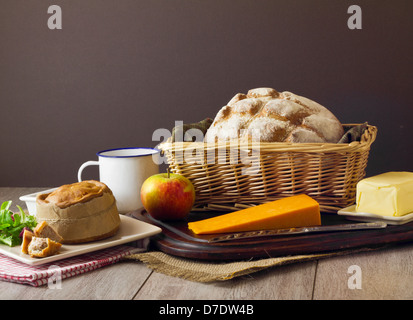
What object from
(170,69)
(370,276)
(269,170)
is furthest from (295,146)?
(170,69)

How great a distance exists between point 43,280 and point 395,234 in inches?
28.0

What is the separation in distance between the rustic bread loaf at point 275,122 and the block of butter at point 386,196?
180 millimetres

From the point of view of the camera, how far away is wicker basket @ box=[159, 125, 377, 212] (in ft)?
3.94

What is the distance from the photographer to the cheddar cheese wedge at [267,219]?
1088 mm

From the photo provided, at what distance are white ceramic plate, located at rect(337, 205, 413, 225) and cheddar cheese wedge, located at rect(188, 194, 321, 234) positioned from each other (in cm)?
8

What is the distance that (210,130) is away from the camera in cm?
134

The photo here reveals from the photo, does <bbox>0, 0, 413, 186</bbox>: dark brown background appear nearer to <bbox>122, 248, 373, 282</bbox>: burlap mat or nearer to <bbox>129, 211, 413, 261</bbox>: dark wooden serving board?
<bbox>129, 211, 413, 261</bbox>: dark wooden serving board

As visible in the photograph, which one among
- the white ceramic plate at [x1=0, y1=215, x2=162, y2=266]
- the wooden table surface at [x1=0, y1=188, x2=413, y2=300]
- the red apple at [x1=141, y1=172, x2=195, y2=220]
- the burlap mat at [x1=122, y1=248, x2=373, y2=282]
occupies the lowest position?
the wooden table surface at [x1=0, y1=188, x2=413, y2=300]

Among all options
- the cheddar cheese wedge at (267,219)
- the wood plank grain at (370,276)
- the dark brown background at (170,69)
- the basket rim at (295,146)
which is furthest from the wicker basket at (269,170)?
the dark brown background at (170,69)

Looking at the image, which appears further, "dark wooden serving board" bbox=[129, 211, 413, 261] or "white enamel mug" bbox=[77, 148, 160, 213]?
"white enamel mug" bbox=[77, 148, 160, 213]

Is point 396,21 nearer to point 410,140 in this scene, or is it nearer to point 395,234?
point 410,140

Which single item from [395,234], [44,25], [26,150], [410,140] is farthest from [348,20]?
[26,150]

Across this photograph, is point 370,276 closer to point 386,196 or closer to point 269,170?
point 386,196

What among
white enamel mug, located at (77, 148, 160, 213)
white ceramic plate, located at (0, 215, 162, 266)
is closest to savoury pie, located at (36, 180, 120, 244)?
white ceramic plate, located at (0, 215, 162, 266)
